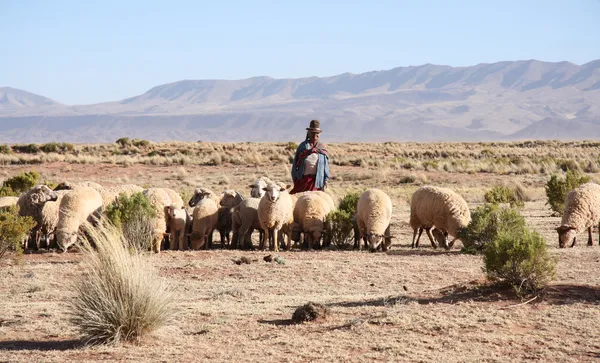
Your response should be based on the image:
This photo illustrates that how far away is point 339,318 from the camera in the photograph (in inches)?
372

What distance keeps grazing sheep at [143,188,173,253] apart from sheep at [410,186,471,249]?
196 inches

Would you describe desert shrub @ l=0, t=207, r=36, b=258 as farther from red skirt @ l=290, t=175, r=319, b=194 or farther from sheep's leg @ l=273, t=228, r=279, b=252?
red skirt @ l=290, t=175, r=319, b=194

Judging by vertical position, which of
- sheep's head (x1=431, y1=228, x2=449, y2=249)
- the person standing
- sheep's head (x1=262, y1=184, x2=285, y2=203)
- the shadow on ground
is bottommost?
the shadow on ground

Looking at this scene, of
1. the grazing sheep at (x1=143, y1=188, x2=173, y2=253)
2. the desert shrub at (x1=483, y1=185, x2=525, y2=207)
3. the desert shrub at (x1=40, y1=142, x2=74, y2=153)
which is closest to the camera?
the grazing sheep at (x1=143, y1=188, x2=173, y2=253)

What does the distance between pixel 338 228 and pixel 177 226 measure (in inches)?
129

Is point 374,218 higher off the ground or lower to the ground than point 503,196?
lower

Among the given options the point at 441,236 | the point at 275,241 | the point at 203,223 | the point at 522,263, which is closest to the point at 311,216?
the point at 275,241

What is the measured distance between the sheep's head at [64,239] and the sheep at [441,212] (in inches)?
262

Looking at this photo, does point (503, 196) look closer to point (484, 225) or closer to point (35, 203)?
point (484, 225)

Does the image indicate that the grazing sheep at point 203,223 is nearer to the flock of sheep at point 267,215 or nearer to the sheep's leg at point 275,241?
the flock of sheep at point 267,215

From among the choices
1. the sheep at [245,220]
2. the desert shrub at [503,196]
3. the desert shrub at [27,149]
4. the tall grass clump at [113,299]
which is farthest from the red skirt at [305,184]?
the desert shrub at [27,149]

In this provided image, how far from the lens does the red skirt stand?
61.7 ft

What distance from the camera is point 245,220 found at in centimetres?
1628

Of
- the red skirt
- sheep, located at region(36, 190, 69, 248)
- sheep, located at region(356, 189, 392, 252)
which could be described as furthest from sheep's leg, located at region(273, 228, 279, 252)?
sheep, located at region(36, 190, 69, 248)
